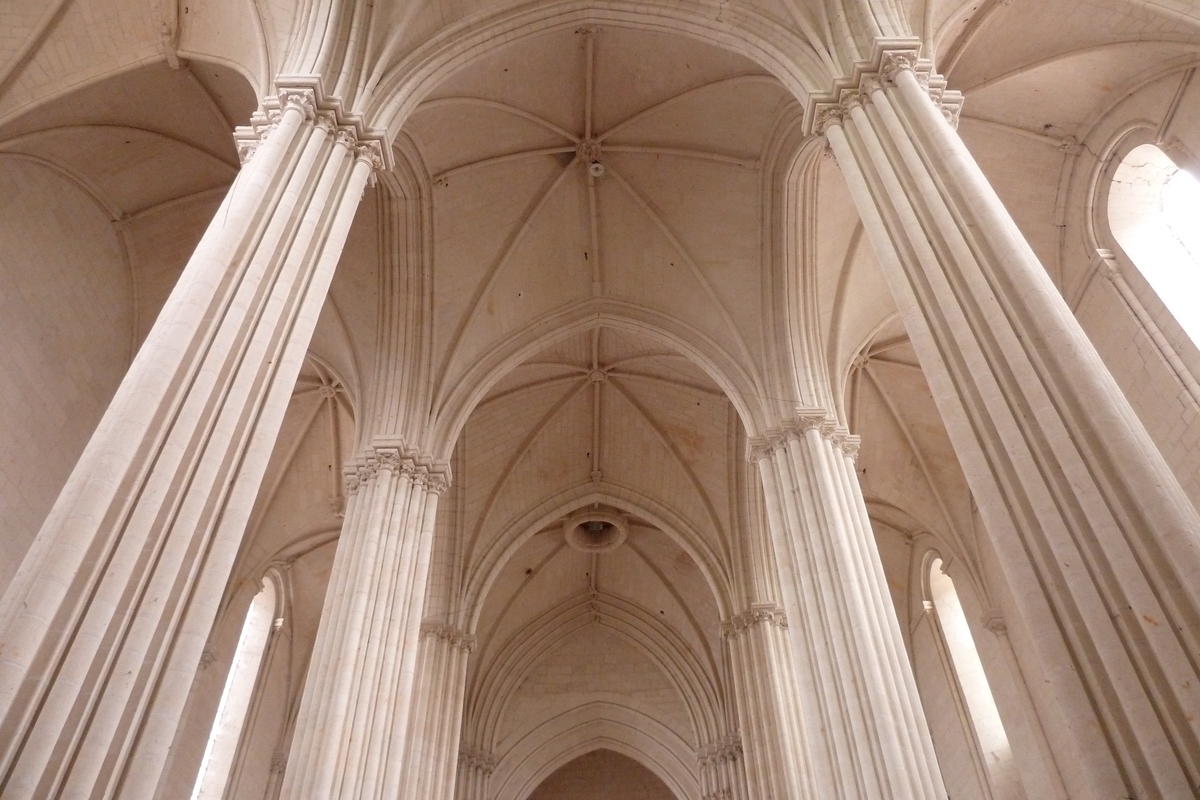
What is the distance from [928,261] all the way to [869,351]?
29.9 ft

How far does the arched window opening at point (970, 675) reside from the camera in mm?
15188

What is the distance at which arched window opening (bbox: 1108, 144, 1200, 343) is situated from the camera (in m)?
11.2

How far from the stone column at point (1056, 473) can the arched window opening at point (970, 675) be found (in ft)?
34.1

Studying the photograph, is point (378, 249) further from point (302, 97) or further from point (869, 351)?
point (869, 351)

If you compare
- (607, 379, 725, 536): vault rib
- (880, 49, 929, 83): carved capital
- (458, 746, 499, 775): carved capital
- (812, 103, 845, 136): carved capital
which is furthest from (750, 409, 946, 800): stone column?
(458, 746, 499, 775): carved capital

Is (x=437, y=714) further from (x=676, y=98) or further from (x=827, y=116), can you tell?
(x=827, y=116)

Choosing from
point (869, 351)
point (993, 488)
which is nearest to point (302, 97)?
point (993, 488)

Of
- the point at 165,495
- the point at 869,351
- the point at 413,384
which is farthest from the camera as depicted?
the point at 869,351

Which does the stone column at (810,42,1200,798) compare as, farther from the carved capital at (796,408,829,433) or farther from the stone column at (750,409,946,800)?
the carved capital at (796,408,829,433)

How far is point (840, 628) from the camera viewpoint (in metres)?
10.4

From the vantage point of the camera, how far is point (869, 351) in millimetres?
15906

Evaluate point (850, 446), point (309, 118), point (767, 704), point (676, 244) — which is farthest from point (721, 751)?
point (309, 118)

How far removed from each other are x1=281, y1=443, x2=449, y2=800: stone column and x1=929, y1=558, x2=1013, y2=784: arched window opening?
958 cm

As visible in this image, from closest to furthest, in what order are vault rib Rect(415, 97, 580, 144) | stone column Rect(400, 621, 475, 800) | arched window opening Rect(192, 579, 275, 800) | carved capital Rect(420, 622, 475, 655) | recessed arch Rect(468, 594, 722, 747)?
vault rib Rect(415, 97, 580, 144) → stone column Rect(400, 621, 475, 800) → arched window opening Rect(192, 579, 275, 800) → carved capital Rect(420, 622, 475, 655) → recessed arch Rect(468, 594, 722, 747)
